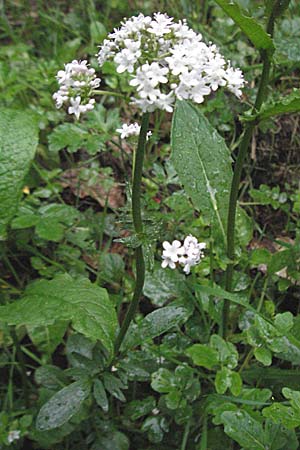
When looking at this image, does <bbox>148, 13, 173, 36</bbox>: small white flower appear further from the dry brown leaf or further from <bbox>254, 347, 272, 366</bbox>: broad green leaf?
the dry brown leaf

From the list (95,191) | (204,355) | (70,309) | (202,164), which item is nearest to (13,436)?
(70,309)

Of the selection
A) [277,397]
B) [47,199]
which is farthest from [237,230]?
[47,199]

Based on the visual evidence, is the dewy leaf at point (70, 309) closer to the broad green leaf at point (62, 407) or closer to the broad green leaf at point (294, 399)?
the broad green leaf at point (62, 407)

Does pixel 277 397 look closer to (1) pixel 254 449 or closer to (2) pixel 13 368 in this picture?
(1) pixel 254 449

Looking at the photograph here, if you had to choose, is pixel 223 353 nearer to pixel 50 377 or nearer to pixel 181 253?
pixel 181 253

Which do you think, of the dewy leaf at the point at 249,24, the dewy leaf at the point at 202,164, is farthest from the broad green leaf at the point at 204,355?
the dewy leaf at the point at 249,24

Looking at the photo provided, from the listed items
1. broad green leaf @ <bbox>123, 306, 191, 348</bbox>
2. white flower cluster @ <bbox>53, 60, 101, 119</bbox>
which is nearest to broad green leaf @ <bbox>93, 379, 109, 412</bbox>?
broad green leaf @ <bbox>123, 306, 191, 348</bbox>
